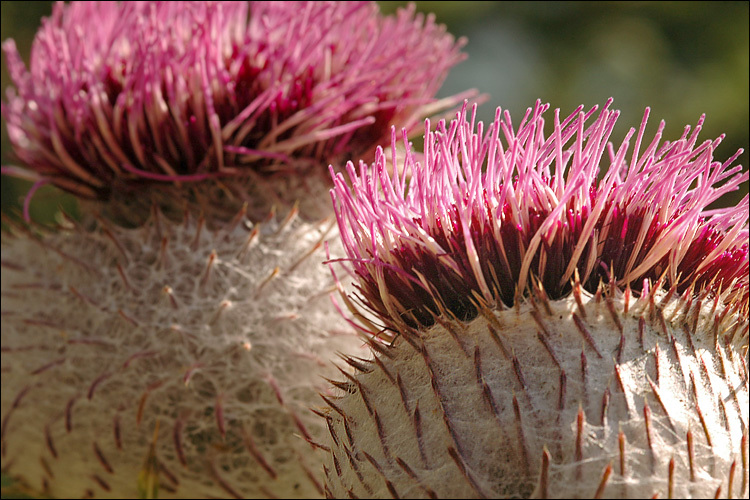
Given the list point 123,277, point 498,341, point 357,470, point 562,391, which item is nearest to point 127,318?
point 123,277

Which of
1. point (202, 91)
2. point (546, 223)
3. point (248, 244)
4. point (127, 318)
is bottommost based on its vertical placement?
point (546, 223)

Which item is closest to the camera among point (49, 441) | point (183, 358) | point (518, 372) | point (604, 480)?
point (604, 480)

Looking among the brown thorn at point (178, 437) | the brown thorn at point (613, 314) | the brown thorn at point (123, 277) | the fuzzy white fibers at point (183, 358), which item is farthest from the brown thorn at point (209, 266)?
the brown thorn at point (613, 314)

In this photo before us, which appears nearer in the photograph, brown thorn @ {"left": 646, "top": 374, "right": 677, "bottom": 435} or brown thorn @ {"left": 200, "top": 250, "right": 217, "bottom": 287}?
brown thorn @ {"left": 646, "top": 374, "right": 677, "bottom": 435}

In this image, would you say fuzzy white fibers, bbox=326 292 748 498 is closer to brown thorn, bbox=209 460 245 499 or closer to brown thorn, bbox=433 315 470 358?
brown thorn, bbox=433 315 470 358

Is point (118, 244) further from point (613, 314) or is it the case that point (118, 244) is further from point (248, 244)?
point (613, 314)

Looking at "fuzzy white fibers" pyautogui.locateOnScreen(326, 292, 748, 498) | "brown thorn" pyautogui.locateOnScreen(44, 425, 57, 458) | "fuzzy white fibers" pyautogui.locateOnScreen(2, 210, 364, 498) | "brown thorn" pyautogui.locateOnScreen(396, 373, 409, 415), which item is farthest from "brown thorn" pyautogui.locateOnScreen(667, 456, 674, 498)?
"brown thorn" pyautogui.locateOnScreen(44, 425, 57, 458)

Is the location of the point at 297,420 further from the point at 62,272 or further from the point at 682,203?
the point at 682,203
